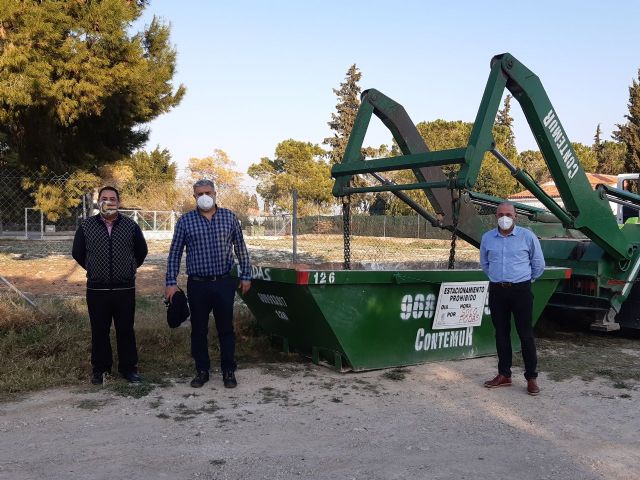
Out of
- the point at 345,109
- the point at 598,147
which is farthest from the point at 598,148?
the point at 345,109

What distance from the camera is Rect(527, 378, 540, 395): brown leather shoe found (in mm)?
5859

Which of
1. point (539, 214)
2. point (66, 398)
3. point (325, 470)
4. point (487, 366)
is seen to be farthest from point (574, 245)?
point (66, 398)

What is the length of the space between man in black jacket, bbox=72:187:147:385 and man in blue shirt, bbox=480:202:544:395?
3.34 m

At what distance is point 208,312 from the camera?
5848 millimetres

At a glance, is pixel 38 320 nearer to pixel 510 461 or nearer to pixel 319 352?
pixel 319 352

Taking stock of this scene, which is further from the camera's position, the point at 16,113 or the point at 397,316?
the point at 16,113

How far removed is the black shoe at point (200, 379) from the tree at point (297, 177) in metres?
51.0

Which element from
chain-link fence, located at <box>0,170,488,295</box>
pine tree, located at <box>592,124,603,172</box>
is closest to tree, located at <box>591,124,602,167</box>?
pine tree, located at <box>592,124,603,172</box>

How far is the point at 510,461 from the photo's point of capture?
4195 mm

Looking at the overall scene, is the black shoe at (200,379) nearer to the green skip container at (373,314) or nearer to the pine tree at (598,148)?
the green skip container at (373,314)

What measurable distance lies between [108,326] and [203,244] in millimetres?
1168

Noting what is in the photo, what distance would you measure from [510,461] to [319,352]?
2.75 meters

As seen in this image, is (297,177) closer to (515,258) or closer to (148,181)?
(148,181)

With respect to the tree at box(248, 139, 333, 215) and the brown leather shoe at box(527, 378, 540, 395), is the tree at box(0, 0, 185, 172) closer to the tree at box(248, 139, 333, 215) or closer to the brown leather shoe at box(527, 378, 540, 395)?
the brown leather shoe at box(527, 378, 540, 395)
